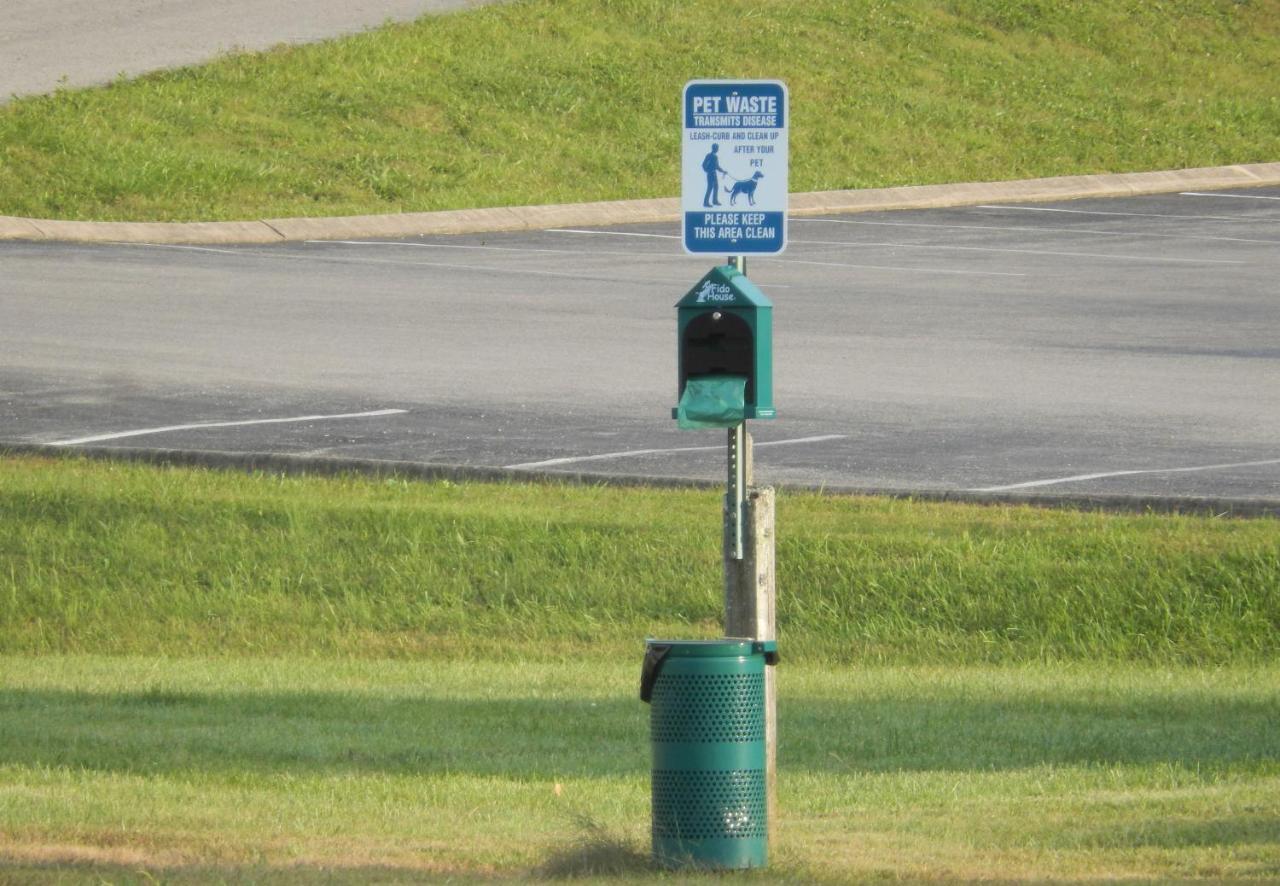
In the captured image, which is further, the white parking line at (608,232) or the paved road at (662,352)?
the white parking line at (608,232)

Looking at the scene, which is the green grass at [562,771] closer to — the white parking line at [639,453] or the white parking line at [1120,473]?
the white parking line at [1120,473]

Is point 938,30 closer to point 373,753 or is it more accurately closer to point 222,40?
point 222,40

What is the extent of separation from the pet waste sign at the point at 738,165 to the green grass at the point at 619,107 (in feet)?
70.0

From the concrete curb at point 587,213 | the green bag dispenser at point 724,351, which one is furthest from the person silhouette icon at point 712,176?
the concrete curb at point 587,213

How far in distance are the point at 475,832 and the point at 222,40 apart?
28926mm

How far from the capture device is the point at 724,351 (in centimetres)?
758

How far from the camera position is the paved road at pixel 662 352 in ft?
52.1

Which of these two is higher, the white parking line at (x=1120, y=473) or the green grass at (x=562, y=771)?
the white parking line at (x=1120, y=473)

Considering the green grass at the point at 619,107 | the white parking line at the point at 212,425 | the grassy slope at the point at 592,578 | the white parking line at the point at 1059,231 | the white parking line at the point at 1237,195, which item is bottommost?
the grassy slope at the point at 592,578

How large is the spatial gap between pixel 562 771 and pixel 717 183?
10.7 ft

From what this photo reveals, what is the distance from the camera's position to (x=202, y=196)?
29.1 m

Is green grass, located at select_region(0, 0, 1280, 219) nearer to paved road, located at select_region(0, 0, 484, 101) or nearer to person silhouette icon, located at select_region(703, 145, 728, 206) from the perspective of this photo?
paved road, located at select_region(0, 0, 484, 101)

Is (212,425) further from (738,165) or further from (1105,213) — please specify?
(1105,213)

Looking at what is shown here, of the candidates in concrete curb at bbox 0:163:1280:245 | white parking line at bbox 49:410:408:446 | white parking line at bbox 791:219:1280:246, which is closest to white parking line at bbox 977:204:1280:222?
concrete curb at bbox 0:163:1280:245
